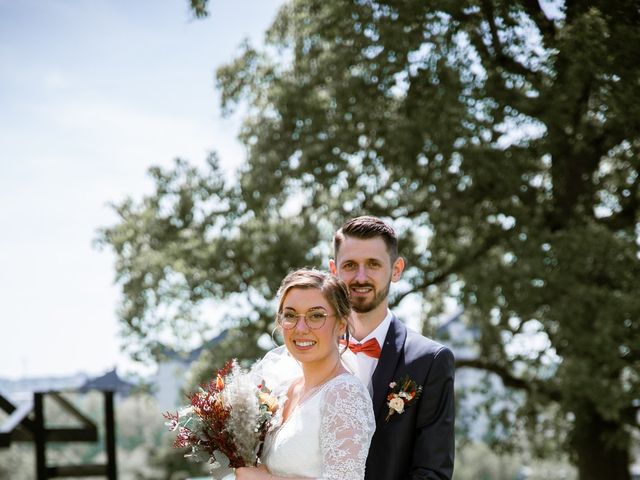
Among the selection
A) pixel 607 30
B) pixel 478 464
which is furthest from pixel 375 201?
pixel 478 464

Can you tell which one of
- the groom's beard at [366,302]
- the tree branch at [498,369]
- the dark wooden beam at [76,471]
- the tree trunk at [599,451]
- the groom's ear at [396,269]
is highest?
the groom's ear at [396,269]

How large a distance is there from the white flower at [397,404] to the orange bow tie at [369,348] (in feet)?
1.05

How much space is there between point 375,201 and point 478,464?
30039 millimetres

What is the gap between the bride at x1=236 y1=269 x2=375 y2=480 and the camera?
10.6 feet

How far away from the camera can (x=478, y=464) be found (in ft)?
137

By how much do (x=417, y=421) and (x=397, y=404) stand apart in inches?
6.5

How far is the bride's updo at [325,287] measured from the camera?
11.4ft

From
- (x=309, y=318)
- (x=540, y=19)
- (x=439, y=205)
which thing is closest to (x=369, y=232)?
(x=309, y=318)

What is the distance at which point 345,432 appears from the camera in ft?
10.6

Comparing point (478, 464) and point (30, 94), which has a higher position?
point (30, 94)

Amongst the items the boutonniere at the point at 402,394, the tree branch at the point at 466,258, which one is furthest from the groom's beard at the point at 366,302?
the tree branch at the point at 466,258

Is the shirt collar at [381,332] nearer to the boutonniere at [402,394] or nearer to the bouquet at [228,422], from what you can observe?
the boutonniere at [402,394]

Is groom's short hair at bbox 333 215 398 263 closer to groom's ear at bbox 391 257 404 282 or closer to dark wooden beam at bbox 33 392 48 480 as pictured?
groom's ear at bbox 391 257 404 282

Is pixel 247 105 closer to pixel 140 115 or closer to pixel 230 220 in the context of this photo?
pixel 230 220
